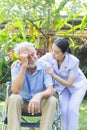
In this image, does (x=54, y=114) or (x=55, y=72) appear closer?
(x=54, y=114)

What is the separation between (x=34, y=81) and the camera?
4059 millimetres

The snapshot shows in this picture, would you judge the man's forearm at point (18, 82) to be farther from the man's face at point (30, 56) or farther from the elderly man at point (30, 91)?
the man's face at point (30, 56)

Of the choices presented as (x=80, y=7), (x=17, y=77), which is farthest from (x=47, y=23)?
(x=17, y=77)

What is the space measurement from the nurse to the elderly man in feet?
0.48

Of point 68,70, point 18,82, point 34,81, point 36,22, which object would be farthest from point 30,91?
point 36,22

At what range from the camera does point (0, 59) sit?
7.37 metres

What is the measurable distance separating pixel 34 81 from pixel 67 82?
398 millimetres

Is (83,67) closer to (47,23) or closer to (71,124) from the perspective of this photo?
(47,23)

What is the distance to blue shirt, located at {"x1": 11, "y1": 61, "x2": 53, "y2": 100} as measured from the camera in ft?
13.1

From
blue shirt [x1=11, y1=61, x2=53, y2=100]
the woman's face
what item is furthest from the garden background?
blue shirt [x1=11, y1=61, x2=53, y2=100]

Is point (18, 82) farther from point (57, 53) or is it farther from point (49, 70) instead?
point (57, 53)

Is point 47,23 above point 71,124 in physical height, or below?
above

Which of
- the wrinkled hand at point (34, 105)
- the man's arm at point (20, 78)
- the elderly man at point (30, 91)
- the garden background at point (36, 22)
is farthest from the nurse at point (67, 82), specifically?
the garden background at point (36, 22)

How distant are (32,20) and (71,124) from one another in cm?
322
